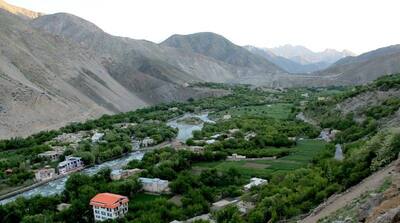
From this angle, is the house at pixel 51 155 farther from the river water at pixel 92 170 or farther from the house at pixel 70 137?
the house at pixel 70 137

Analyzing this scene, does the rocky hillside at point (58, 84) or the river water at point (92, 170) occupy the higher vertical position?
the rocky hillside at point (58, 84)

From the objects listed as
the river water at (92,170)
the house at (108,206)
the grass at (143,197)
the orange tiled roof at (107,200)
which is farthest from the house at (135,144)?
the house at (108,206)

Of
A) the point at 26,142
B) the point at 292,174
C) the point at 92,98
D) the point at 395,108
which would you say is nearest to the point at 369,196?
the point at 292,174

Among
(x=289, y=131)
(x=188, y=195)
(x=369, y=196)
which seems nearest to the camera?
(x=369, y=196)

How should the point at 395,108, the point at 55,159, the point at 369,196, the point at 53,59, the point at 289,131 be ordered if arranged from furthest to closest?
the point at 53,59 < the point at 289,131 < the point at 55,159 < the point at 395,108 < the point at 369,196

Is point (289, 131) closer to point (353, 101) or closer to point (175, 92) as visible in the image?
point (353, 101)

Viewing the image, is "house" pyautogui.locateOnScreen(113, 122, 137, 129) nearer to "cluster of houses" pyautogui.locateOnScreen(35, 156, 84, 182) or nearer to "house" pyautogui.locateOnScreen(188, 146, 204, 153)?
"cluster of houses" pyautogui.locateOnScreen(35, 156, 84, 182)
